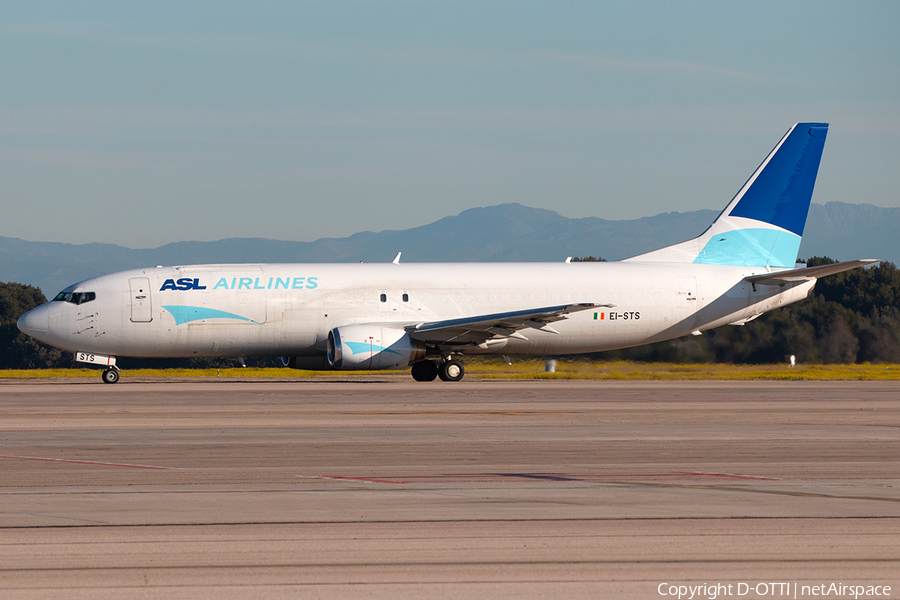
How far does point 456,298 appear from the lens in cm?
3591

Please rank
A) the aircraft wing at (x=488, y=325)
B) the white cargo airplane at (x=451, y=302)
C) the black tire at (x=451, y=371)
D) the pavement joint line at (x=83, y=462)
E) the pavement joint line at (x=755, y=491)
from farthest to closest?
the black tire at (x=451, y=371) < the white cargo airplane at (x=451, y=302) < the aircraft wing at (x=488, y=325) < the pavement joint line at (x=83, y=462) < the pavement joint line at (x=755, y=491)

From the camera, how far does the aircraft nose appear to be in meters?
33.6

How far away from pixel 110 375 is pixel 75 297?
9.82ft

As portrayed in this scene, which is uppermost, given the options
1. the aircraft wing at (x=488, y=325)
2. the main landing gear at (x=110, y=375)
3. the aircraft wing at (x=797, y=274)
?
the aircraft wing at (x=797, y=274)

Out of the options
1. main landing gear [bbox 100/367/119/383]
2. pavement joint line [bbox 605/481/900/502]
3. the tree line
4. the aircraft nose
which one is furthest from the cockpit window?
pavement joint line [bbox 605/481/900/502]

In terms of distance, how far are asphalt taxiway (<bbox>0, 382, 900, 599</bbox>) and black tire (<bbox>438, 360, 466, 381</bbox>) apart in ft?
46.0

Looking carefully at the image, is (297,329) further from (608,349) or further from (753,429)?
(753,429)

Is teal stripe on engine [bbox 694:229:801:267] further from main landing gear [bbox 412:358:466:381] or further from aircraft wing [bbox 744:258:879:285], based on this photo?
main landing gear [bbox 412:358:466:381]

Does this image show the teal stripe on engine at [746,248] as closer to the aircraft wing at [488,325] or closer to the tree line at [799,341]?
the tree line at [799,341]

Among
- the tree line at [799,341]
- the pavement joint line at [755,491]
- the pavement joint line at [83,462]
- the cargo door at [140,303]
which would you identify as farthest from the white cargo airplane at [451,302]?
the pavement joint line at [755,491]

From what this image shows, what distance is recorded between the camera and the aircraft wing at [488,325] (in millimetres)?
33000

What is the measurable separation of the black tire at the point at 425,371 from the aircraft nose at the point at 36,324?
1294 cm

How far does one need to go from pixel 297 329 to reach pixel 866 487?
25.5 meters

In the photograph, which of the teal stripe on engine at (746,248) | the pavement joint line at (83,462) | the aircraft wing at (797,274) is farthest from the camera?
the teal stripe on engine at (746,248)
